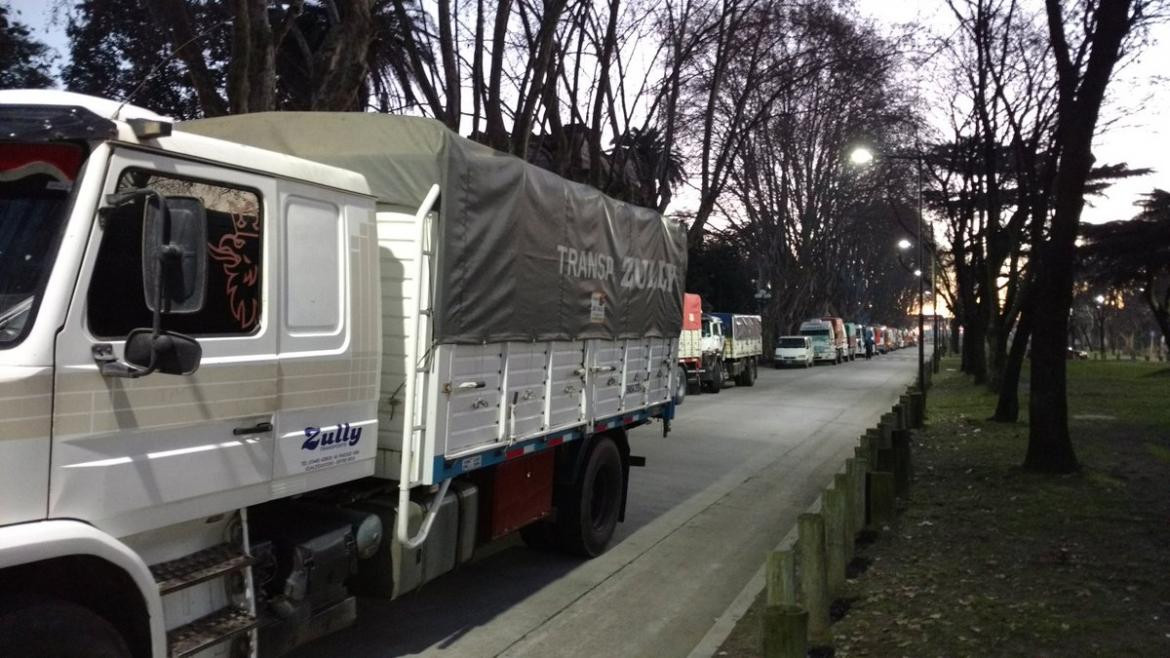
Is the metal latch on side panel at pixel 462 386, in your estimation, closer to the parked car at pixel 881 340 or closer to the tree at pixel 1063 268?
the tree at pixel 1063 268

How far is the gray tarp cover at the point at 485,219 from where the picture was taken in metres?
5.01

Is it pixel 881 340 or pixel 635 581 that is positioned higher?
pixel 881 340

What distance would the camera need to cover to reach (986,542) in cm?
757

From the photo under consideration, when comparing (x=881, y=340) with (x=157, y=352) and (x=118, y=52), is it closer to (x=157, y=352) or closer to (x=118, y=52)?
(x=118, y=52)

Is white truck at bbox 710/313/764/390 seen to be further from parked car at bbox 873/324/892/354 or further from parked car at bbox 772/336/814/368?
parked car at bbox 873/324/892/354

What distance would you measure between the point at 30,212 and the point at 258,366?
3.48 ft

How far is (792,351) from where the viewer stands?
4528 cm

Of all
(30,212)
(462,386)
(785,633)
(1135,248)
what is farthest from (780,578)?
(1135,248)

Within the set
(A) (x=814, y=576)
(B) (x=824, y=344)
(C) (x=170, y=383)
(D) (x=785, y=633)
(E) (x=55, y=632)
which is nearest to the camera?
(E) (x=55, y=632)

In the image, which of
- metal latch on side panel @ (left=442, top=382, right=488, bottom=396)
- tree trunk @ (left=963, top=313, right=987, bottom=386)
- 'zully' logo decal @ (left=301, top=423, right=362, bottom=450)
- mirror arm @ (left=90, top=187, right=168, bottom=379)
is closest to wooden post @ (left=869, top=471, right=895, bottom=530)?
metal latch on side panel @ (left=442, top=382, right=488, bottom=396)

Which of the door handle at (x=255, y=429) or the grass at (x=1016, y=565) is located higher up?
the door handle at (x=255, y=429)

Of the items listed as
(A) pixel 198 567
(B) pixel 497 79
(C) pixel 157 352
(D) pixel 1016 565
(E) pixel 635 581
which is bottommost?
(E) pixel 635 581

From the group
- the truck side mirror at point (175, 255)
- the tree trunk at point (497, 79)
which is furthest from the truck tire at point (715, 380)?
the truck side mirror at point (175, 255)

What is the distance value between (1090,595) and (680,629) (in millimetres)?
2785
